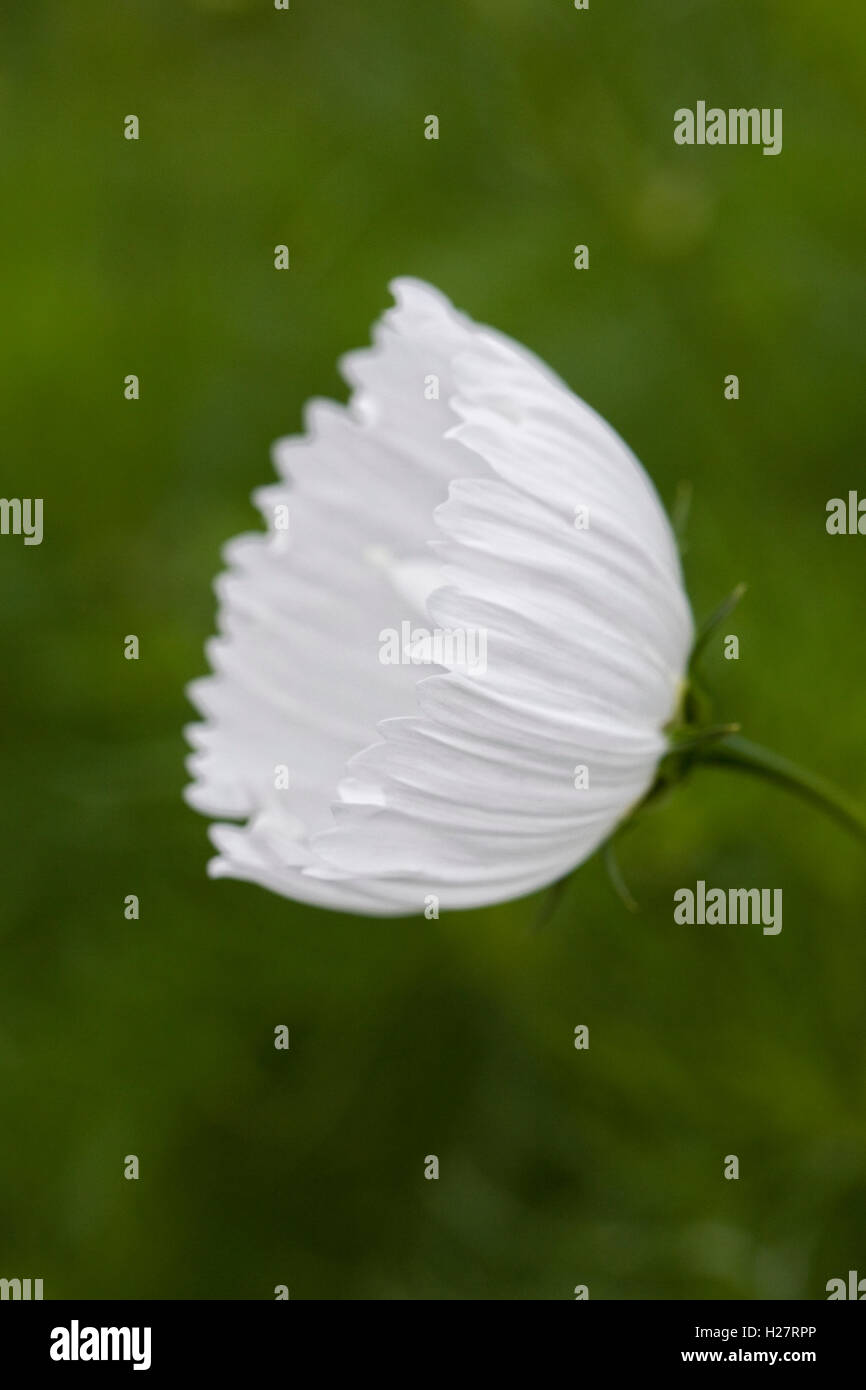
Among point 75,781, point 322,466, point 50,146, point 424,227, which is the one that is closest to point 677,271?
point 424,227

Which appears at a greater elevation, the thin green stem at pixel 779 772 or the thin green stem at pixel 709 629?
the thin green stem at pixel 709 629

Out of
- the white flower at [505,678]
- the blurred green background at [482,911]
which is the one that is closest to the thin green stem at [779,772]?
the white flower at [505,678]

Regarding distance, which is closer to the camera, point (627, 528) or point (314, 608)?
point (627, 528)

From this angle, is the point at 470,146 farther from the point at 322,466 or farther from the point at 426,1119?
the point at 426,1119

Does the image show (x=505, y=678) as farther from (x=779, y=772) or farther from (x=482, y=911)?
(x=482, y=911)

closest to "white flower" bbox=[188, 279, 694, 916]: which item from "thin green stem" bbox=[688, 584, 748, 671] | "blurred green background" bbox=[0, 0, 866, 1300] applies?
"thin green stem" bbox=[688, 584, 748, 671]

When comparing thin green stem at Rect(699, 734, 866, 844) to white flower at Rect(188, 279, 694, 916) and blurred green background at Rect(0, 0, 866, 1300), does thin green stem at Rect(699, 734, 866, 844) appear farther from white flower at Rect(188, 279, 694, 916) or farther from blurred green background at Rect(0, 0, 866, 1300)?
blurred green background at Rect(0, 0, 866, 1300)

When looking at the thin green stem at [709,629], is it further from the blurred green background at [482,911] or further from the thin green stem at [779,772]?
the blurred green background at [482,911]

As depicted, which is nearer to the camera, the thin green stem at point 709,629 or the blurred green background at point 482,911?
the thin green stem at point 709,629

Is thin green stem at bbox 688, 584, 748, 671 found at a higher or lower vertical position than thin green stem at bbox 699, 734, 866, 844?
higher
